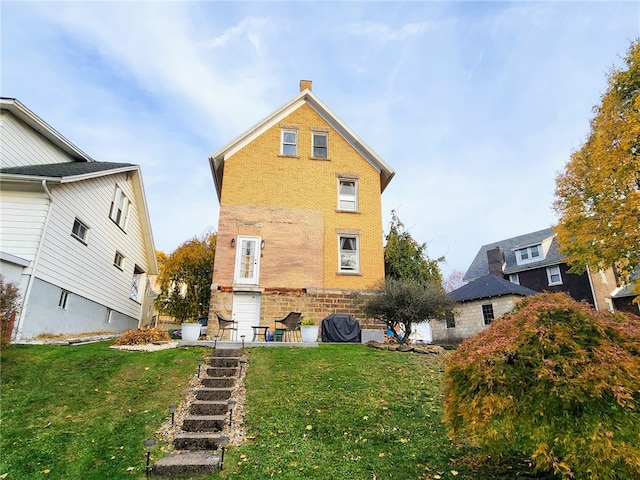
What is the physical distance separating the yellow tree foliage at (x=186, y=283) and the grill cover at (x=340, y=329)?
380 inches

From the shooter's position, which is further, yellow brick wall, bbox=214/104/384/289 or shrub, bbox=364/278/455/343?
yellow brick wall, bbox=214/104/384/289

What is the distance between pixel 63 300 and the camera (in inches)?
504

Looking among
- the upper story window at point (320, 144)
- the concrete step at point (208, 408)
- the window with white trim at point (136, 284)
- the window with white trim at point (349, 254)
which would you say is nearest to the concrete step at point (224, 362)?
the concrete step at point (208, 408)

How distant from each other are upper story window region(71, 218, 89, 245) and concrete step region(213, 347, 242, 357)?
7.20 m

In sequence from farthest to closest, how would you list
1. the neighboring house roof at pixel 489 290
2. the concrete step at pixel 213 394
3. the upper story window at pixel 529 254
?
1. the upper story window at pixel 529 254
2. the neighboring house roof at pixel 489 290
3. the concrete step at pixel 213 394

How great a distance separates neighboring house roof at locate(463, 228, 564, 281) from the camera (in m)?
30.0

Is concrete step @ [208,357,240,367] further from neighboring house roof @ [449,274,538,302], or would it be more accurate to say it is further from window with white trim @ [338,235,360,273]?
neighboring house roof @ [449,274,538,302]

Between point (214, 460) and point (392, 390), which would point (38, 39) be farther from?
point (392, 390)

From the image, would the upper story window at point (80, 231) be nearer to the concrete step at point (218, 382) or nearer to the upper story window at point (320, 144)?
the concrete step at point (218, 382)

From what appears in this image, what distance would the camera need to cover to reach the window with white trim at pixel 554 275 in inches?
1140

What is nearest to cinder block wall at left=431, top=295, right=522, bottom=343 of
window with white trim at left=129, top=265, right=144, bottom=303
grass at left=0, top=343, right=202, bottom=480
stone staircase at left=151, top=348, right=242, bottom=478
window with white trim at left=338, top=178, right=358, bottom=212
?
window with white trim at left=338, top=178, right=358, bottom=212

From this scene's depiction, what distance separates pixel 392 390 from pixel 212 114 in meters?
14.0

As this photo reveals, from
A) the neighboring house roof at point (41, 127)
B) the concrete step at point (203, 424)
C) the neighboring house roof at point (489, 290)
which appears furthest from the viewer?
the neighboring house roof at point (489, 290)

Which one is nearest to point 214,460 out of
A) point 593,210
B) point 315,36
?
point 315,36
